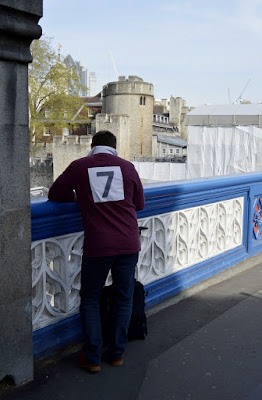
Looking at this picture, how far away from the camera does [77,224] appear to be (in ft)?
11.6

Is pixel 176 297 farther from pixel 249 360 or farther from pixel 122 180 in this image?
pixel 122 180

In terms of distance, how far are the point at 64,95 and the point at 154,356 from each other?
142ft

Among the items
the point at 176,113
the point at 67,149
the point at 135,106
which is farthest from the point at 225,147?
the point at 176,113

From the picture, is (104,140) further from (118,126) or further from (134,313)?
(118,126)

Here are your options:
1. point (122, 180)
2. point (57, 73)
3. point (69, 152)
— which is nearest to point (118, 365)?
point (122, 180)

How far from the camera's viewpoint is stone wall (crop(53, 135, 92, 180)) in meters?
54.4

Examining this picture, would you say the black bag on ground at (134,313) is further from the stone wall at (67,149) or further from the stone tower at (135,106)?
the stone tower at (135,106)

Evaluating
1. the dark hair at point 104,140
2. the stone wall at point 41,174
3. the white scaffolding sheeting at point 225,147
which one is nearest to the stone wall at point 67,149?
the stone wall at point 41,174

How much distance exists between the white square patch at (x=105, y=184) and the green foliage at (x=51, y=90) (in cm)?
4084

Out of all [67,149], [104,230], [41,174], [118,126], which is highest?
[118,126]

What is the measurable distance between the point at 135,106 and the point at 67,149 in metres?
19.3

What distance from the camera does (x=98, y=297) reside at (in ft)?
10.7

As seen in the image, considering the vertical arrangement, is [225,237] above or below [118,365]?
above

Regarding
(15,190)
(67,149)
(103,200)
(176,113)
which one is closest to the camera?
(15,190)
